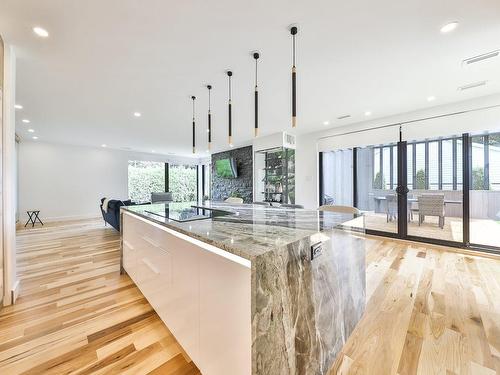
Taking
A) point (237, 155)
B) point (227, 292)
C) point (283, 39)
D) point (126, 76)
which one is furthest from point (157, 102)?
point (237, 155)

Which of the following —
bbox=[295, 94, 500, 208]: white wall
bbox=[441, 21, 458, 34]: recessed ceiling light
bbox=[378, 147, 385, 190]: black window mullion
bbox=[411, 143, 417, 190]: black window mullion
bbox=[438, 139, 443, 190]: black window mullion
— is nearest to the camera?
bbox=[441, 21, 458, 34]: recessed ceiling light

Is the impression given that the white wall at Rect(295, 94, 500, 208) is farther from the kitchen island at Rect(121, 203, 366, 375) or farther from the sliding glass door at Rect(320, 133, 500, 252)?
the kitchen island at Rect(121, 203, 366, 375)

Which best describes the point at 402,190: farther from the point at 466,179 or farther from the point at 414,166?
the point at 466,179

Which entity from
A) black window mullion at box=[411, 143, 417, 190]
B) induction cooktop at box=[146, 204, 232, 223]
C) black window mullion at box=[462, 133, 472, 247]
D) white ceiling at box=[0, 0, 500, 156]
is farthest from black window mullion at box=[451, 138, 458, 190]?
induction cooktop at box=[146, 204, 232, 223]

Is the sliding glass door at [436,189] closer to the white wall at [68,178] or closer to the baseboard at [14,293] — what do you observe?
the baseboard at [14,293]

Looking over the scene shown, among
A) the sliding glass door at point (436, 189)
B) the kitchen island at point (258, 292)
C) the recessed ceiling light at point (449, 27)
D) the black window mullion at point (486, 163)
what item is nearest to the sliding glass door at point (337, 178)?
the sliding glass door at point (436, 189)

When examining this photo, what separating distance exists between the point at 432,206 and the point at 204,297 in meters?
4.90

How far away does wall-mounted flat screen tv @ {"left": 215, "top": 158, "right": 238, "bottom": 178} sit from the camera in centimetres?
738

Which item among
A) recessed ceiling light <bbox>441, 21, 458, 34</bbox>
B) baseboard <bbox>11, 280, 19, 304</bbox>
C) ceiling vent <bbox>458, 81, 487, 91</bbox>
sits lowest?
baseboard <bbox>11, 280, 19, 304</bbox>

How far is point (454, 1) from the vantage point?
1.67m

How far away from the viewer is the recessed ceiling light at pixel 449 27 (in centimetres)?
189

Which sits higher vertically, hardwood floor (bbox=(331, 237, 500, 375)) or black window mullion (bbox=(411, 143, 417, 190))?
black window mullion (bbox=(411, 143, 417, 190))

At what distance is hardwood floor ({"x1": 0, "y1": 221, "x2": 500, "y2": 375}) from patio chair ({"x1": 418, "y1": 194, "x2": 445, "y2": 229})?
3.75 feet

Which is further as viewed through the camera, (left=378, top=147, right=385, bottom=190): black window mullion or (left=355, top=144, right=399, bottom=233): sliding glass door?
(left=378, top=147, right=385, bottom=190): black window mullion
